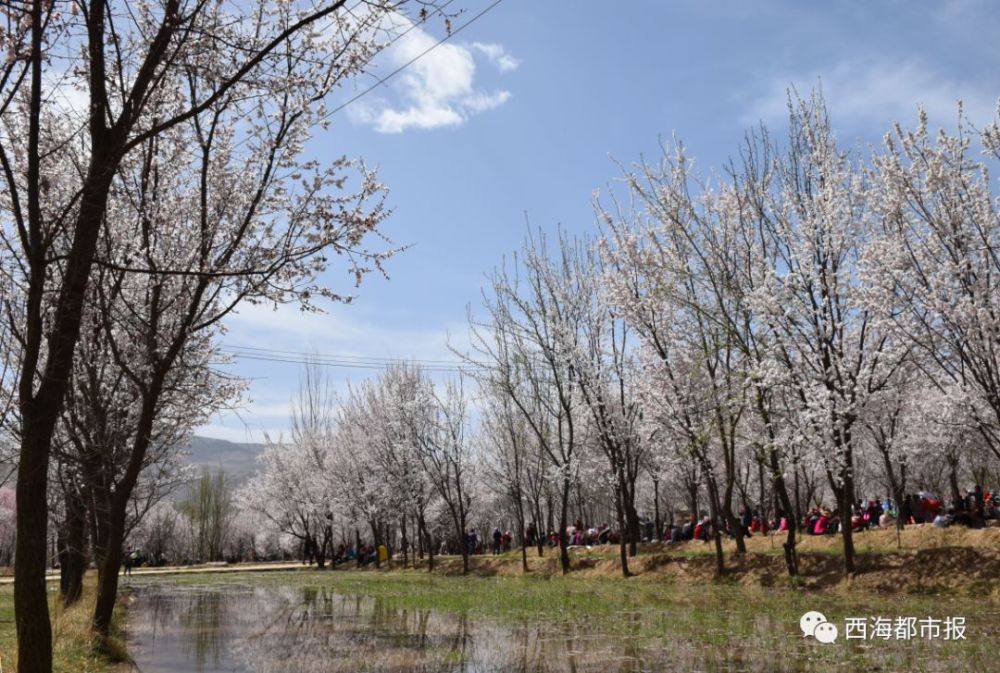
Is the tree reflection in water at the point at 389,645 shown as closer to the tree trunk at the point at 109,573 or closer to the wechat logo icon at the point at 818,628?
the tree trunk at the point at 109,573

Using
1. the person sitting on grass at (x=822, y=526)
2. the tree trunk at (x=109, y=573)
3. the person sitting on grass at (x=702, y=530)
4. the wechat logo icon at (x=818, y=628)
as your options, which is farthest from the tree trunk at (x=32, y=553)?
the person sitting on grass at (x=702, y=530)

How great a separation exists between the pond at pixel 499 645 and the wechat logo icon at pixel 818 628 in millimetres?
221

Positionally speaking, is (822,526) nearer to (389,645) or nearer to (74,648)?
(389,645)

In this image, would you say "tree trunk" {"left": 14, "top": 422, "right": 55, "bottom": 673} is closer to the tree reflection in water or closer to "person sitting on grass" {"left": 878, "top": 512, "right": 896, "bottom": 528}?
the tree reflection in water

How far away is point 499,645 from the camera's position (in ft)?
39.8

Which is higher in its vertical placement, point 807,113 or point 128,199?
point 807,113

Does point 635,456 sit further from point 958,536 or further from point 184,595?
point 184,595

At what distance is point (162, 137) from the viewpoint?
12.0m

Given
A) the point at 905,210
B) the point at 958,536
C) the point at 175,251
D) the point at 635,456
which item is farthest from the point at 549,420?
the point at 175,251

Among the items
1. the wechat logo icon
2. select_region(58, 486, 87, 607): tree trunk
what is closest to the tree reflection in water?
select_region(58, 486, 87, 607): tree trunk

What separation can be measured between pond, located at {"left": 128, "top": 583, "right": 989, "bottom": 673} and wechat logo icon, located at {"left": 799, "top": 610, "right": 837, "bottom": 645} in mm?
221

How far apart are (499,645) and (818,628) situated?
4.68 m

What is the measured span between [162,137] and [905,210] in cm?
1400

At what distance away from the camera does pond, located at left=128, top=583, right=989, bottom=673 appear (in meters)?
9.57
